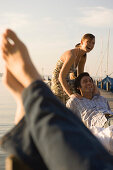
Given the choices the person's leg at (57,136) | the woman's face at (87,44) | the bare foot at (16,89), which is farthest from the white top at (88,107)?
the person's leg at (57,136)

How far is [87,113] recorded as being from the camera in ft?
11.8

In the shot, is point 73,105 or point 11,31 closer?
point 11,31

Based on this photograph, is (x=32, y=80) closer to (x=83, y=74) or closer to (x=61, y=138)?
(x=61, y=138)

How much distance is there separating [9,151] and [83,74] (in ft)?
9.67

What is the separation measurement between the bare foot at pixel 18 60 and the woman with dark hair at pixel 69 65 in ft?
8.41

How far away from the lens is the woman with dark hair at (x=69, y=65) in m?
3.65

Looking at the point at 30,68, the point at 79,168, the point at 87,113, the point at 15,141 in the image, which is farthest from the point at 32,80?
the point at 87,113

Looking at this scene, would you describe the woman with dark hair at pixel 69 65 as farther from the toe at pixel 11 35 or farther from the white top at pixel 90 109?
the toe at pixel 11 35

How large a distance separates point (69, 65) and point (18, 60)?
2.69 m

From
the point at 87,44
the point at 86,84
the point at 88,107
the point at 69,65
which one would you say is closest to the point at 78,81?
the point at 86,84

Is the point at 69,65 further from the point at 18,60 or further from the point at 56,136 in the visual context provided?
the point at 56,136

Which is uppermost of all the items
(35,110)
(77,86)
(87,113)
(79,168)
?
(35,110)

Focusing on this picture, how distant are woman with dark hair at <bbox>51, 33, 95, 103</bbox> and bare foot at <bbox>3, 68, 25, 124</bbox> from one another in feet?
8.45

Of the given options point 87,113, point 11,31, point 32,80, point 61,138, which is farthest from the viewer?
point 87,113
